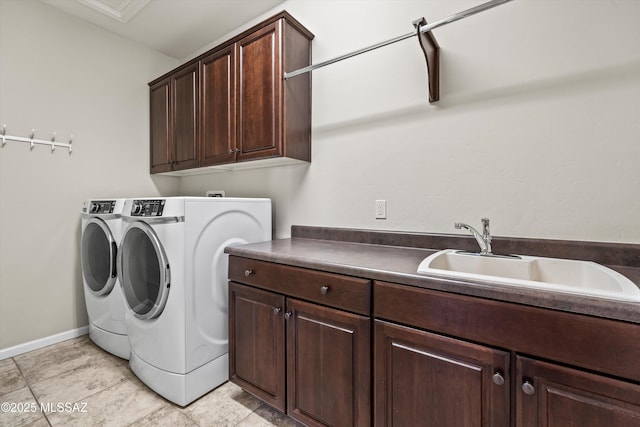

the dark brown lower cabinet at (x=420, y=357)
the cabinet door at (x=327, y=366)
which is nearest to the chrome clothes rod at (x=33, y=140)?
the dark brown lower cabinet at (x=420, y=357)

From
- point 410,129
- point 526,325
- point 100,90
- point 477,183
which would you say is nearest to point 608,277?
point 526,325

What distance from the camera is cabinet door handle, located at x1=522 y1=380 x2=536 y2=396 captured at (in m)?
0.79

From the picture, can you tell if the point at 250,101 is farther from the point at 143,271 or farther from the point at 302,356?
the point at 302,356

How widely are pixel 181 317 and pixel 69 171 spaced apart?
1.80 m

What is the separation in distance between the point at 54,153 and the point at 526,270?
3.27m

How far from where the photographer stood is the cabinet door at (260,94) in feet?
5.88

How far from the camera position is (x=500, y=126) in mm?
1369

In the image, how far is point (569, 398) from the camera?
2.48 feet

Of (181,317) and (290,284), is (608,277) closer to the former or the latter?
(290,284)

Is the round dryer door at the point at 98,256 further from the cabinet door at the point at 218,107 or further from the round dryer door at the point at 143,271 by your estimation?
the cabinet door at the point at 218,107

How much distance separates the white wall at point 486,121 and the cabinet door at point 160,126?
4.73 ft

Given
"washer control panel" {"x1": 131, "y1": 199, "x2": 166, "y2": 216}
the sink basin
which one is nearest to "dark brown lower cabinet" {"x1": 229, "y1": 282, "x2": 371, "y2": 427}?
the sink basin

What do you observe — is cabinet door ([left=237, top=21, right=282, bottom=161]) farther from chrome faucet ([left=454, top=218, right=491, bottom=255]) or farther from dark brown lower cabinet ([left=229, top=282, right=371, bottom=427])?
chrome faucet ([left=454, top=218, right=491, bottom=255])

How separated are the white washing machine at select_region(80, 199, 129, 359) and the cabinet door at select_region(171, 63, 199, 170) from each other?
63 cm
